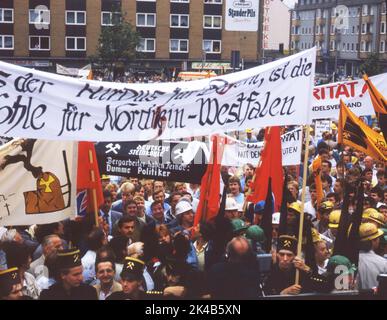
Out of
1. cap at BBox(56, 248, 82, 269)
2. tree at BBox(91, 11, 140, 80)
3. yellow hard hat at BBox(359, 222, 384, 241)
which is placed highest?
tree at BBox(91, 11, 140, 80)

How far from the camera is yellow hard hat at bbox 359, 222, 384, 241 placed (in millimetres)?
6457

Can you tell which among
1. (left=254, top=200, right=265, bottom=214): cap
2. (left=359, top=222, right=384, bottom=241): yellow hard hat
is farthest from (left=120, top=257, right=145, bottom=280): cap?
(left=254, top=200, right=265, bottom=214): cap

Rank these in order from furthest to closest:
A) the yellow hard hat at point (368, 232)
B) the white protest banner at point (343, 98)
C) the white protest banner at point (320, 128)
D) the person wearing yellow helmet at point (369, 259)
Answer: 1. the white protest banner at point (320, 128)
2. the white protest banner at point (343, 98)
3. the yellow hard hat at point (368, 232)
4. the person wearing yellow helmet at point (369, 259)

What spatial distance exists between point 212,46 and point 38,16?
1385cm

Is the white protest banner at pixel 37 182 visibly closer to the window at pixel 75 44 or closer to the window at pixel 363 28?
the window at pixel 75 44

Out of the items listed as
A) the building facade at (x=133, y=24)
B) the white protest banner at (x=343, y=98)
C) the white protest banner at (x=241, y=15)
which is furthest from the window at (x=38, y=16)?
the white protest banner at (x=343, y=98)

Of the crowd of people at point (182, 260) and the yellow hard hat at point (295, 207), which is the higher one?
the yellow hard hat at point (295, 207)

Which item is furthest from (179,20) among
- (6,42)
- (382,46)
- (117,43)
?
(382,46)

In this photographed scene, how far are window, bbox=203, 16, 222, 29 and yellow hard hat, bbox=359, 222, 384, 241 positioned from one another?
56391 millimetres

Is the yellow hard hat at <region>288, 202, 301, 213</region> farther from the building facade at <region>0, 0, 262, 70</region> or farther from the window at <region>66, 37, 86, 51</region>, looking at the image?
the window at <region>66, 37, 86, 51</region>

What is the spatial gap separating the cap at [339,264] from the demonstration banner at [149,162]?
3.35 metres

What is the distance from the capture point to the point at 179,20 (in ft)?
202

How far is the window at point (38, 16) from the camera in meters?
58.9

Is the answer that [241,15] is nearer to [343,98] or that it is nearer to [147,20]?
[147,20]
